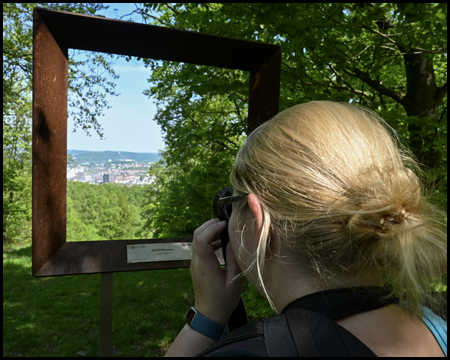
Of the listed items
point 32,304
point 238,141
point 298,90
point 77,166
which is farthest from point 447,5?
point 32,304

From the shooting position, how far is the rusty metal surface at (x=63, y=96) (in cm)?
149

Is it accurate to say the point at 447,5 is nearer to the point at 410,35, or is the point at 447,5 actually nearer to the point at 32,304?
the point at 410,35

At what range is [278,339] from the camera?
76 cm

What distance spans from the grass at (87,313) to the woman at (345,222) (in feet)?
14.0

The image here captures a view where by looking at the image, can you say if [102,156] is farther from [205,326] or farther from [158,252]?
[205,326]

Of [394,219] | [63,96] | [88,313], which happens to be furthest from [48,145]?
[88,313]

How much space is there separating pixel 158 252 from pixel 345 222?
1076 mm

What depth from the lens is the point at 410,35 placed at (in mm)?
3240

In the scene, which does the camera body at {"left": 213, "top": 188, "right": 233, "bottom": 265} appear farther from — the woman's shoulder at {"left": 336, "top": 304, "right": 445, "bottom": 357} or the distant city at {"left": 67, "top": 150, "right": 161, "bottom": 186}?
the distant city at {"left": 67, "top": 150, "right": 161, "bottom": 186}

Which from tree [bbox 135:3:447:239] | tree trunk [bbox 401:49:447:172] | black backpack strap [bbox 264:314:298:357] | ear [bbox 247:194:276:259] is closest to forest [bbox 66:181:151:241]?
tree [bbox 135:3:447:239]

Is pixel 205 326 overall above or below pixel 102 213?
below

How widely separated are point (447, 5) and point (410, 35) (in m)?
0.80

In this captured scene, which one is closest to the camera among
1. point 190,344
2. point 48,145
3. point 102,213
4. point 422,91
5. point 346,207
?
point 346,207

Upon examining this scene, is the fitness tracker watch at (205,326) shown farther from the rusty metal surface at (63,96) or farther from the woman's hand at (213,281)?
the rusty metal surface at (63,96)
